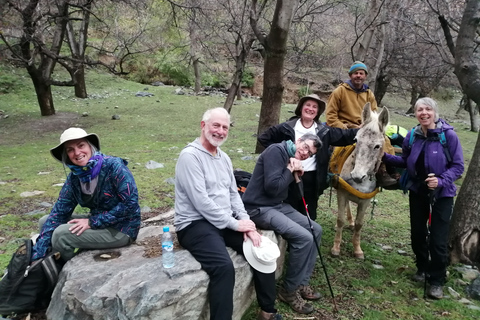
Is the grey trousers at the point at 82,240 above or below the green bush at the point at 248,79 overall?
below

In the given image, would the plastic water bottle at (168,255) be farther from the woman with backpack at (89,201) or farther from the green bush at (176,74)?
the green bush at (176,74)

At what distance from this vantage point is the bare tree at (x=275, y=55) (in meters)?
9.26

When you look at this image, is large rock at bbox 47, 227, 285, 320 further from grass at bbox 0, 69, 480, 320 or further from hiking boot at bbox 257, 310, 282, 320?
grass at bbox 0, 69, 480, 320

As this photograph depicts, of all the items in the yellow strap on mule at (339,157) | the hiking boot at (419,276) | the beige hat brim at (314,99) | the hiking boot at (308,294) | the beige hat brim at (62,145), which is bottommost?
the hiking boot at (419,276)

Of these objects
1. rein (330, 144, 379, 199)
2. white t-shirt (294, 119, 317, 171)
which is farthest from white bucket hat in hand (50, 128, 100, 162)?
rein (330, 144, 379, 199)

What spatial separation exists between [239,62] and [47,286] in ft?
37.3

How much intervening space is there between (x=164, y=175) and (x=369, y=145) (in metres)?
5.46

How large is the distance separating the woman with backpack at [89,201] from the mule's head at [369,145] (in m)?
2.77

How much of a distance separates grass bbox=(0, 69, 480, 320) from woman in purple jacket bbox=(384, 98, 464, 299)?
0.50 m

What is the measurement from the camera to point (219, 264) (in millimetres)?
3281

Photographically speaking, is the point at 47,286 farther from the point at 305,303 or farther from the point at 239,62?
the point at 239,62

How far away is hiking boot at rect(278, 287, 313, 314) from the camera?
12.8 ft

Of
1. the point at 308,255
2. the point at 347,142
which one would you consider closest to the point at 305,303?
the point at 308,255

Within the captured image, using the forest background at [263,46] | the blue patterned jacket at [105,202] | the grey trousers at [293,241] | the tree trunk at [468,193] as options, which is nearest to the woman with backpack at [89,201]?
the blue patterned jacket at [105,202]
